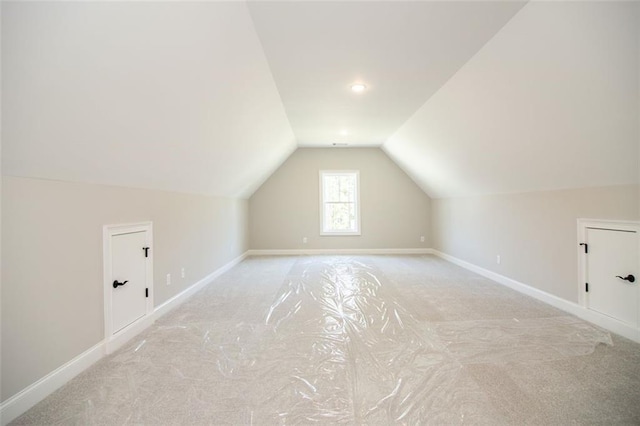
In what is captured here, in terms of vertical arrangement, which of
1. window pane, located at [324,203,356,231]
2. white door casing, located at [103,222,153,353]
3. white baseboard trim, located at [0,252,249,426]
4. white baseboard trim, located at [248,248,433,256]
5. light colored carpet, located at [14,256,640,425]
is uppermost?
window pane, located at [324,203,356,231]

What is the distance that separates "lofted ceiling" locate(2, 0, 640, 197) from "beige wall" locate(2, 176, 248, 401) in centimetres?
15

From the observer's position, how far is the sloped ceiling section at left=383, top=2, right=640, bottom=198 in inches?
65.8

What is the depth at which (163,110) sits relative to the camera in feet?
6.50

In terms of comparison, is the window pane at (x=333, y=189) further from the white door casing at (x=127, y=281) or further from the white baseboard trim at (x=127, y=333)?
the white baseboard trim at (x=127, y=333)

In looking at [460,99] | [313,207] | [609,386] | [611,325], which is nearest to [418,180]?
[313,207]

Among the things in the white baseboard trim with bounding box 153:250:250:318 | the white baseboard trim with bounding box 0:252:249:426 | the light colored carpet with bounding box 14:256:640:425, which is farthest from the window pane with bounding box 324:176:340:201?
the white baseboard trim with bounding box 0:252:249:426

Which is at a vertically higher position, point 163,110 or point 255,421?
point 163,110

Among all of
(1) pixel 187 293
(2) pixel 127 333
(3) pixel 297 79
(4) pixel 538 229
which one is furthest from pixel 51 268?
(4) pixel 538 229

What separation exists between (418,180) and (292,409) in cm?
558

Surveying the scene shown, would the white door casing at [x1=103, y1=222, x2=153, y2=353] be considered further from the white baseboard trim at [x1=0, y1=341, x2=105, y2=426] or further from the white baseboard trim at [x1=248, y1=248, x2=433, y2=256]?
the white baseboard trim at [x1=248, y1=248, x2=433, y2=256]

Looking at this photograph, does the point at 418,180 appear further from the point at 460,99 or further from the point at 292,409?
the point at 292,409

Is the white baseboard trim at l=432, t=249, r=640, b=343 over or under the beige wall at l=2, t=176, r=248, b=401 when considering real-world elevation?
under

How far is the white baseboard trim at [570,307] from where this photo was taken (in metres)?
2.31

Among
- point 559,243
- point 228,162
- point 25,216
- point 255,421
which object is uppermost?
point 228,162
